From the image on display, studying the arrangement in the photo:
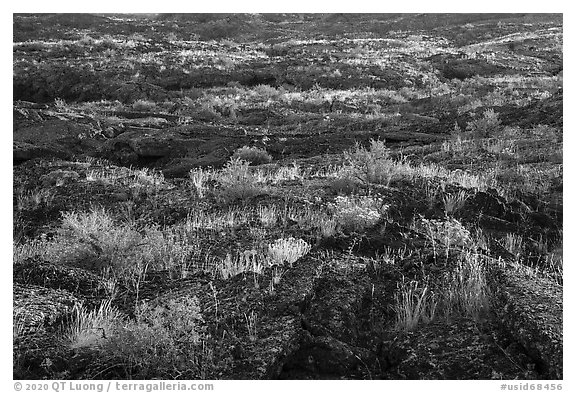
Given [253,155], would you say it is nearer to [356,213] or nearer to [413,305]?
[356,213]

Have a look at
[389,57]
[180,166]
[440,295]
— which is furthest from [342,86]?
[440,295]

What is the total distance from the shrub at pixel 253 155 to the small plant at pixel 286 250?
820 cm

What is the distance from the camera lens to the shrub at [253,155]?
14.3 meters

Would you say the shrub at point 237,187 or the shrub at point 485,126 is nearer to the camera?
the shrub at point 237,187

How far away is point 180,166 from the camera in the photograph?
1399 centimetres

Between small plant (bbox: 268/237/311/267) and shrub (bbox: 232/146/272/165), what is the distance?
820 centimetres

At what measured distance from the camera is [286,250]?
5.87 meters

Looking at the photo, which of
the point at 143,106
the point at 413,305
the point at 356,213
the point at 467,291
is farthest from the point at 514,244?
the point at 143,106

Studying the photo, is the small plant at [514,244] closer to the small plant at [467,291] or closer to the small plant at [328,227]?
the small plant at [467,291]

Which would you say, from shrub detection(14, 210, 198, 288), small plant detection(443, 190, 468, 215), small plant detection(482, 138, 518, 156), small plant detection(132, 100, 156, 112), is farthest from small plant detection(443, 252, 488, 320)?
small plant detection(132, 100, 156, 112)

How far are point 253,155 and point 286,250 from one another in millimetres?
8739

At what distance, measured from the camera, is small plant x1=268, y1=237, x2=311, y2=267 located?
5.76 meters

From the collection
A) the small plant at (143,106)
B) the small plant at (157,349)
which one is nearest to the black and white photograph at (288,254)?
the small plant at (157,349)
